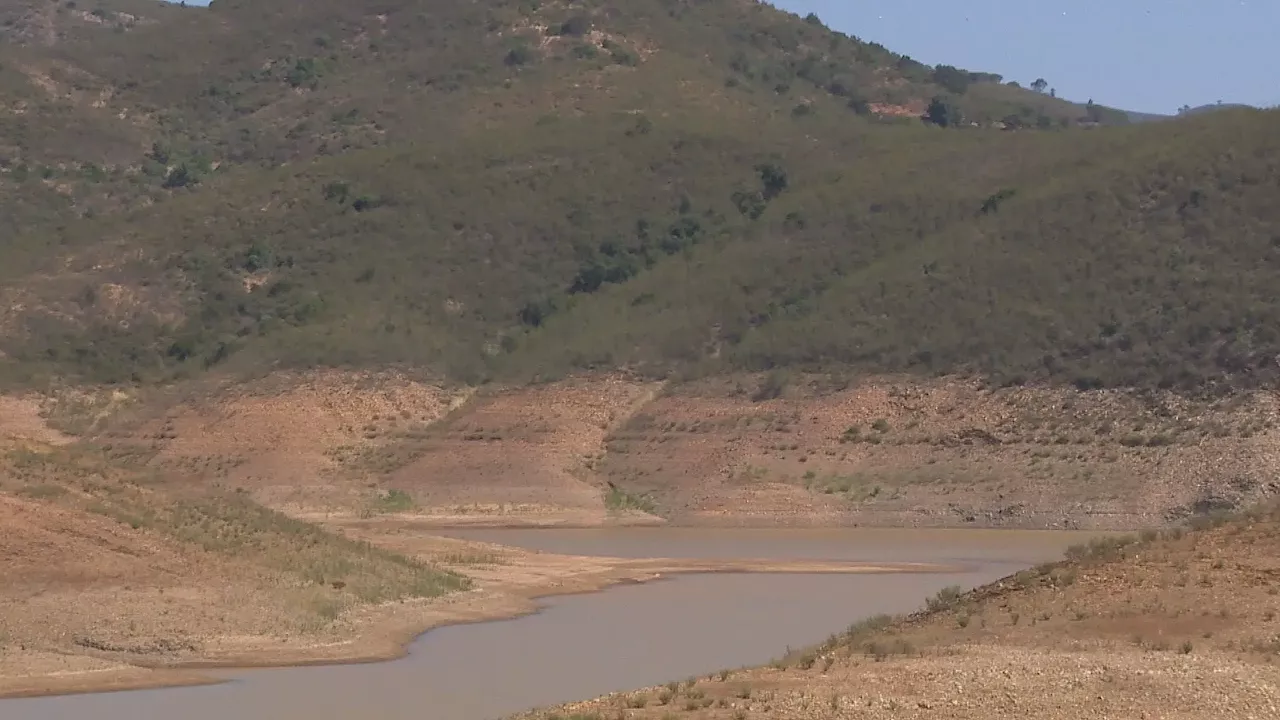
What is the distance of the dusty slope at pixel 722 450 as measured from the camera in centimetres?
5784

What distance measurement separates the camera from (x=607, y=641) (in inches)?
1332

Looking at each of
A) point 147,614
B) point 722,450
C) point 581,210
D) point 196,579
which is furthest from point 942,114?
point 147,614

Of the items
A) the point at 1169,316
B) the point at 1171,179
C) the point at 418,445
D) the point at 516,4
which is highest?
the point at 516,4

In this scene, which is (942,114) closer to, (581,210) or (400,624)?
(581,210)

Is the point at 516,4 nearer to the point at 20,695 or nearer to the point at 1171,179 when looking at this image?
the point at 1171,179

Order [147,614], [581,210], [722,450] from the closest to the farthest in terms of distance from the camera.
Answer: [147,614]
[722,450]
[581,210]

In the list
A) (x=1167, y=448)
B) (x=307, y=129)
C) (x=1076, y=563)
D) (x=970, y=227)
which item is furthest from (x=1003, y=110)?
(x=1076, y=563)

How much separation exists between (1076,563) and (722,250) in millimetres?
61920

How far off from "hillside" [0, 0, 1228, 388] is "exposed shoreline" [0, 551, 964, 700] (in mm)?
19497

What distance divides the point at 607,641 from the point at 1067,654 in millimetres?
13602

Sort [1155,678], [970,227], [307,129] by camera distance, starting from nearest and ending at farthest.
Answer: [1155,678] → [970,227] → [307,129]

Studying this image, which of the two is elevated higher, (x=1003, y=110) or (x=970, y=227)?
(x=1003, y=110)

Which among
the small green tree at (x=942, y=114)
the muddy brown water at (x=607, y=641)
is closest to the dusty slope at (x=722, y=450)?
the muddy brown water at (x=607, y=641)

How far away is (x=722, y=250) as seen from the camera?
88062mm
